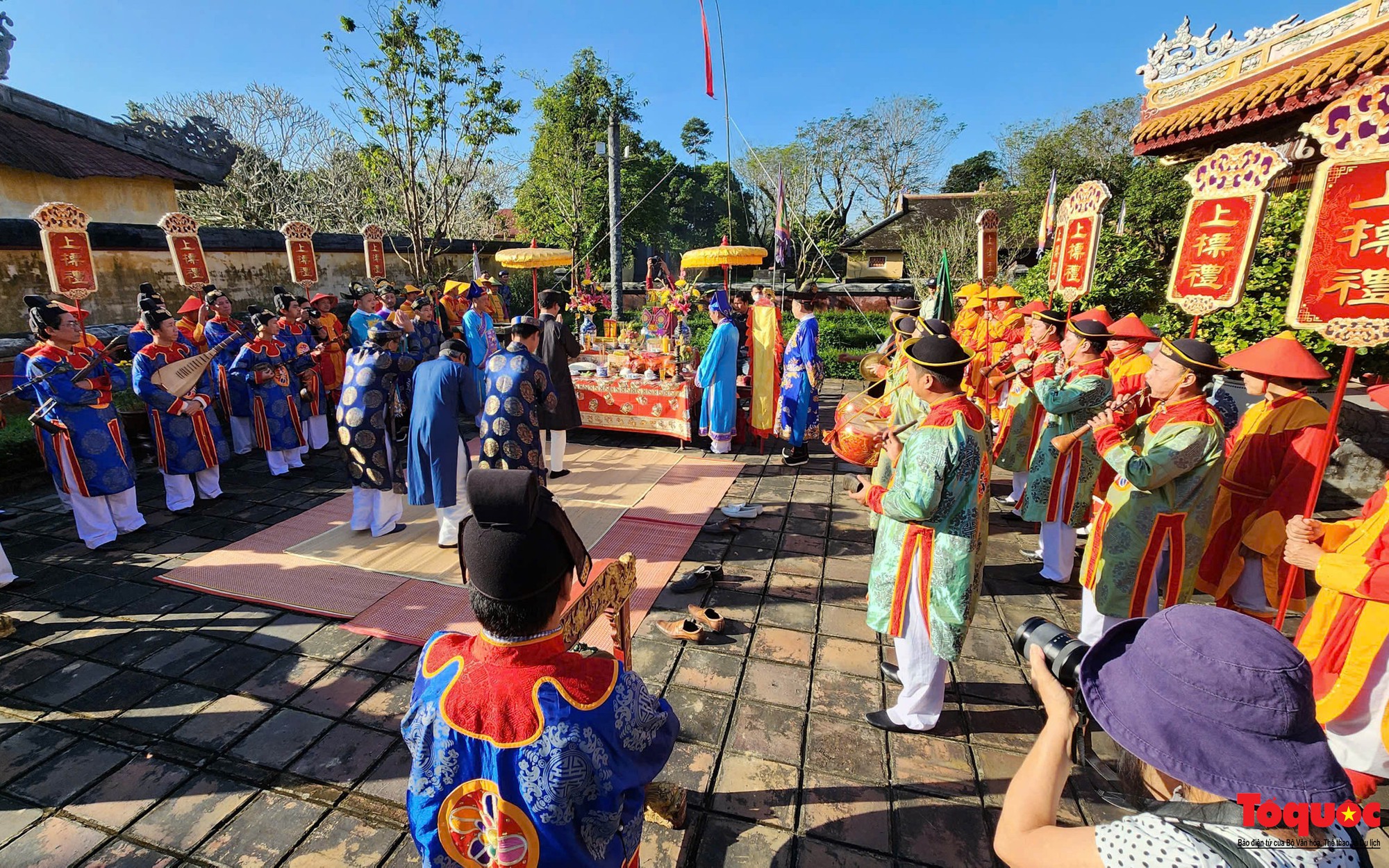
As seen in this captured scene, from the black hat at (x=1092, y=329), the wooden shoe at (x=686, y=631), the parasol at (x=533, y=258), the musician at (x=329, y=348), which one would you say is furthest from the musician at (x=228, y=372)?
the black hat at (x=1092, y=329)

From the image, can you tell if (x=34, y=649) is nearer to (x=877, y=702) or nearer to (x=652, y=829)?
(x=652, y=829)

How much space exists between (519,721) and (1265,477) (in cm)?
434

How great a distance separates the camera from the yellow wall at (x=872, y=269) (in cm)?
2452

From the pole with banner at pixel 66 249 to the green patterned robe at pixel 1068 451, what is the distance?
8.60 meters

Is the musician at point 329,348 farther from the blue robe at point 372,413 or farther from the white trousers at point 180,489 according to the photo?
the blue robe at point 372,413

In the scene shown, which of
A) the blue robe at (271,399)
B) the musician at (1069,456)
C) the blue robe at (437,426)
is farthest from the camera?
the blue robe at (271,399)

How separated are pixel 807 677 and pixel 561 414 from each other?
4.21m

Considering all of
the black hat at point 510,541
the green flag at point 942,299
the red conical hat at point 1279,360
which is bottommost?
the black hat at point 510,541

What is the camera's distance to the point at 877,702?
10.4 feet

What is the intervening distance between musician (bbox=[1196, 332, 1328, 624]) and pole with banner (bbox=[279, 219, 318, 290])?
36.4ft

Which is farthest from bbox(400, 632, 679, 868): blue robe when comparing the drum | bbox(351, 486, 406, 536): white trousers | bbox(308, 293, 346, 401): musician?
bbox(308, 293, 346, 401): musician

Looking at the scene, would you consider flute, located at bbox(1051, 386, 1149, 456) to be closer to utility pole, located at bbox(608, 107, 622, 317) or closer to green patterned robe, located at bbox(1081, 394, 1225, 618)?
green patterned robe, located at bbox(1081, 394, 1225, 618)

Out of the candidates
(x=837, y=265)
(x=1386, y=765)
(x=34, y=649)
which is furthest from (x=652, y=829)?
(x=837, y=265)

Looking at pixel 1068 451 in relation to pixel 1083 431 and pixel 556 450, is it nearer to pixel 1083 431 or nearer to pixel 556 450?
pixel 1083 431
